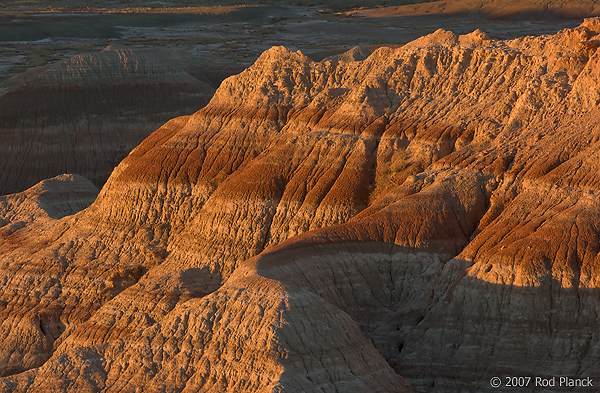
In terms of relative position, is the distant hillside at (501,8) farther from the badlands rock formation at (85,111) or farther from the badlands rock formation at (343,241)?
the badlands rock formation at (343,241)

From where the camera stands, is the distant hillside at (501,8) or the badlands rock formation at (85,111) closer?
the badlands rock formation at (85,111)

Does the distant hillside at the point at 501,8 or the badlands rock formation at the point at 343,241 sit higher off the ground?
the badlands rock formation at the point at 343,241

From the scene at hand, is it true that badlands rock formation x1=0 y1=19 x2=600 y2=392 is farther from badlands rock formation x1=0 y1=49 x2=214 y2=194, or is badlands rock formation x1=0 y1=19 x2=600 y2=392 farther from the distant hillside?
the distant hillside

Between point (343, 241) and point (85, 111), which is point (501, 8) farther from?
point (343, 241)

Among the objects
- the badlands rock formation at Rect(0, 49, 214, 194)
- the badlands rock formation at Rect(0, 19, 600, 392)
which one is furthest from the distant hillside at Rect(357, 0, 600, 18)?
the badlands rock formation at Rect(0, 19, 600, 392)

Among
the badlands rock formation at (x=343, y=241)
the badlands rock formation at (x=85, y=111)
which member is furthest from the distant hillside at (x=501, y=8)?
the badlands rock formation at (x=343, y=241)

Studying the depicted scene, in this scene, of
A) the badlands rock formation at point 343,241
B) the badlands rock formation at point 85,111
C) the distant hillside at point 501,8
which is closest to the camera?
the badlands rock formation at point 343,241

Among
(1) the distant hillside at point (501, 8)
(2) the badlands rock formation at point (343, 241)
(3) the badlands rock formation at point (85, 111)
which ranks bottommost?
(1) the distant hillside at point (501, 8)

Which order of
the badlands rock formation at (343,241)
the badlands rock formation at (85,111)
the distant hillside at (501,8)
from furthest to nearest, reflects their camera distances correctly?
the distant hillside at (501,8) < the badlands rock formation at (85,111) < the badlands rock formation at (343,241)
